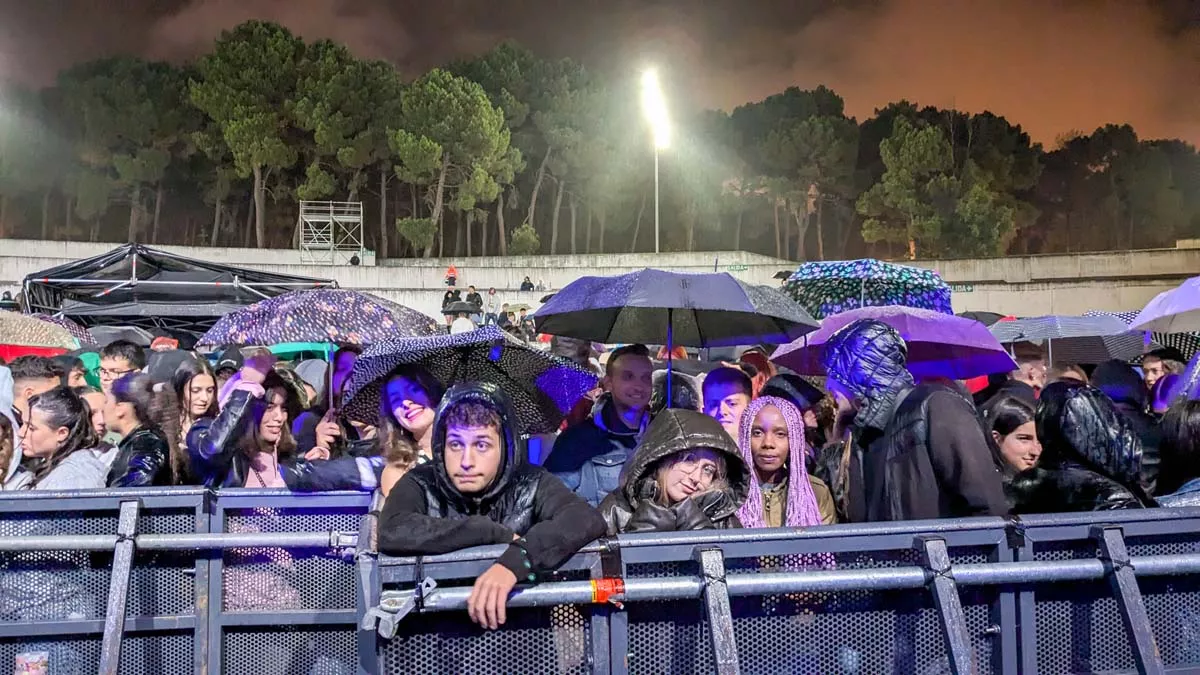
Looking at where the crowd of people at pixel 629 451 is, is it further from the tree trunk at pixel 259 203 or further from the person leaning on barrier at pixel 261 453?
the tree trunk at pixel 259 203

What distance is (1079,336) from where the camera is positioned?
33.6 feet

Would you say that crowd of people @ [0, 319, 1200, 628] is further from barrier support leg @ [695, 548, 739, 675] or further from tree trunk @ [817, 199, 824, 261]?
tree trunk @ [817, 199, 824, 261]

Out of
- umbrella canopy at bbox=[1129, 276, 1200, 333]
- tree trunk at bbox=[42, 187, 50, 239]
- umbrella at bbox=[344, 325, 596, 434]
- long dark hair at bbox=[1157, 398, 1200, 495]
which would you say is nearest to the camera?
long dark hair at bbox=[1157, 398, 1200, 495]

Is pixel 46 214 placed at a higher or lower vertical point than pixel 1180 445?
higher

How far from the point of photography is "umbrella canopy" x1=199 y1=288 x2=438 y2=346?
6.11m

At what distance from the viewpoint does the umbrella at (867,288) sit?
7.06m

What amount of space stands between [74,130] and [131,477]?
57.2 m

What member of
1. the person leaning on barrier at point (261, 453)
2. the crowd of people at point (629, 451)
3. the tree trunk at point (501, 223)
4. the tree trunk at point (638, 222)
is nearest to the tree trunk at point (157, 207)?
the tree trunk at point (501, 223)

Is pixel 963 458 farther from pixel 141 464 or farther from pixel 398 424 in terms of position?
pixel 141 464

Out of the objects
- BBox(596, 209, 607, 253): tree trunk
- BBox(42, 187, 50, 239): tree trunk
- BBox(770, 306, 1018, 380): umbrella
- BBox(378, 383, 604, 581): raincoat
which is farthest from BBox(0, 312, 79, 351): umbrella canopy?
BBox(42, 187, 50, 239): tree trunk

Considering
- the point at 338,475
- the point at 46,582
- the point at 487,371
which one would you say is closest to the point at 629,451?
the point at 487,371

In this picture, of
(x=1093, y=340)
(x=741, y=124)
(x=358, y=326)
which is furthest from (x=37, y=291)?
(x=741, y=124)

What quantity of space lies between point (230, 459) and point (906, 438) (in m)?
3.01

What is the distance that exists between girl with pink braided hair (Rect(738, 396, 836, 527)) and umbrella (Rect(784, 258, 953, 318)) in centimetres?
313
